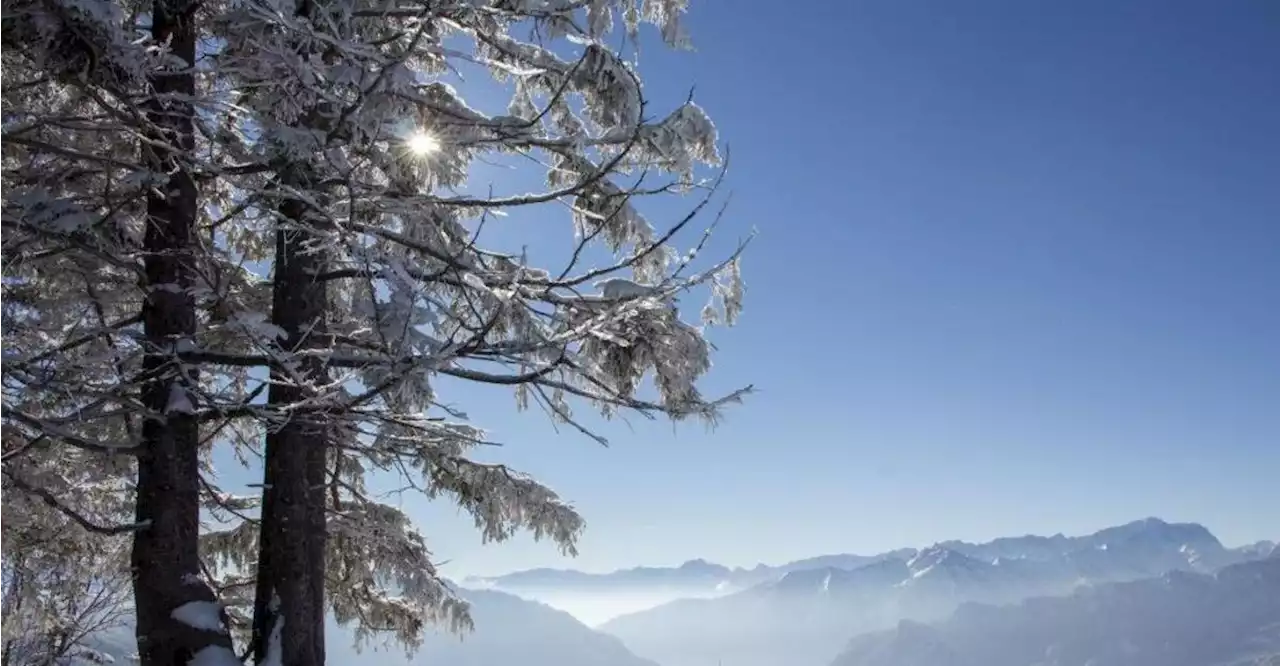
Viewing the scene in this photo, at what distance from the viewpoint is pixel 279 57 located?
4.29 meters

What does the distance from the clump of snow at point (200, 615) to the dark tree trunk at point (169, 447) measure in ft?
0.10

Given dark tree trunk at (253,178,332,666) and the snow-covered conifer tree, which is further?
dark tree trunk at (253,178,332,666)

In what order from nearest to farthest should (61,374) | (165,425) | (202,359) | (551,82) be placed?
(61,374)
(202,359)
(165,425)
(551,82)

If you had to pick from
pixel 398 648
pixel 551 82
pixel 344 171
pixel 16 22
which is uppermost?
pixel 551 82

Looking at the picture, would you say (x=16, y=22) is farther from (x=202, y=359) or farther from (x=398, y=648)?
(x=398, y=648)

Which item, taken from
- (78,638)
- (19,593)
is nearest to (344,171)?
(19,593)

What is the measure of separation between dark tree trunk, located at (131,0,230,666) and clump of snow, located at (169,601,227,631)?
1.2 inches

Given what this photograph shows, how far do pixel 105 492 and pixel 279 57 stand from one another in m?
4.95

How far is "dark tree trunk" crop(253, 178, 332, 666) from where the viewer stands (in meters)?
6.19

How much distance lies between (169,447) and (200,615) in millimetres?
1106

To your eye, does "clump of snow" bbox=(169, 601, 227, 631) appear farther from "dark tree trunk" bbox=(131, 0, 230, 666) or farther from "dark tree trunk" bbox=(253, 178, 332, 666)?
"dark tree trunk" bbox=(253, 178, 332, 666)

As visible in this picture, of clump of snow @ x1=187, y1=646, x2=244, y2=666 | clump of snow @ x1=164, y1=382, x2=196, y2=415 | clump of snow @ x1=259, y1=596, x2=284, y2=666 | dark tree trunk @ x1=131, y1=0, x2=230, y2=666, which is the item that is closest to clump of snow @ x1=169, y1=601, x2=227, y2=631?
dark tree trunk @ x1=131, y1=0, x2=230, y2=666

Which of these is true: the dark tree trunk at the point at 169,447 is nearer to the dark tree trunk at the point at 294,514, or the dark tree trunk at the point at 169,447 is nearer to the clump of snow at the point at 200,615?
the clump of snow at the point at 200,615

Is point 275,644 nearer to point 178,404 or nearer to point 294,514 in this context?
point 294,514
